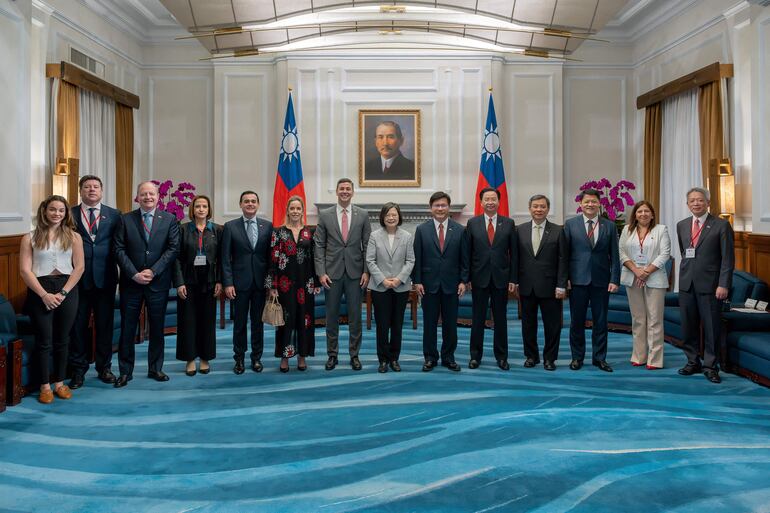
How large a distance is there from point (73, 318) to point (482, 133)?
653 cm

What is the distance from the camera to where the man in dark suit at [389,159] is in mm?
9148

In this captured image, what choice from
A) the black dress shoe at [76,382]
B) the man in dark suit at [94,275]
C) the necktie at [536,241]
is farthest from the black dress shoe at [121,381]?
the necktie at [536,241]

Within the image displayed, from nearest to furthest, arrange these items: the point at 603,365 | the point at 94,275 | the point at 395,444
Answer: the point at 395,444 → the point at 94,275 → the point at 603,365

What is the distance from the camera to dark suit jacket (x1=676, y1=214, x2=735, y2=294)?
15.2 feet

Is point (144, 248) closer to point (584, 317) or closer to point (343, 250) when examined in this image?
point (343, 250)

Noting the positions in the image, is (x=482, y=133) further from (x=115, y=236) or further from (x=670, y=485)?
(x=670, y=485)

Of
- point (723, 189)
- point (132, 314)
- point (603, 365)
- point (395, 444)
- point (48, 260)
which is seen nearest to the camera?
point (395, 444)

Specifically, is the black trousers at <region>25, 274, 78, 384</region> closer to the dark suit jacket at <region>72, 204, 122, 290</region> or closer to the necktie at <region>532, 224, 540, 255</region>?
the dark suit jacket at <region>72, 204, 122, 290</region>

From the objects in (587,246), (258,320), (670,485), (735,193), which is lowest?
(670,485)

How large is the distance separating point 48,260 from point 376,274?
2.35 m

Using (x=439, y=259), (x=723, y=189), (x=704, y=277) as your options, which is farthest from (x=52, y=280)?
(x=723, y=189)

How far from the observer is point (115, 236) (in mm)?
4488

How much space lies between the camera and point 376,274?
4777 mm

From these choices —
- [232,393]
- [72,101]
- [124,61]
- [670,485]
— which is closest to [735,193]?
[670,485]
